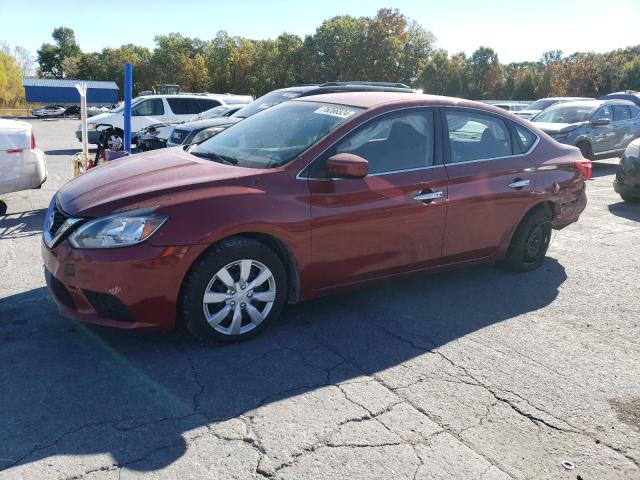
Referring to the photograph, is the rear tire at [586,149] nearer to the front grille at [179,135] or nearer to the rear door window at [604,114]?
the rear door window at [604,114]

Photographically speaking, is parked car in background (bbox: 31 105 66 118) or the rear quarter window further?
parked car in background (bbox: 31 105 66 118)

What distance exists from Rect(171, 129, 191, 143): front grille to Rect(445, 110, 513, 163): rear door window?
22.3 feet

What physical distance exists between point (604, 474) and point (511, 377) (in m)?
0.90

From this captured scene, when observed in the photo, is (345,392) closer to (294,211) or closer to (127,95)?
(294,211)

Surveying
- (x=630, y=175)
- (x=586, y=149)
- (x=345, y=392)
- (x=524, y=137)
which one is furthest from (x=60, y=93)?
(x=345, y=392)

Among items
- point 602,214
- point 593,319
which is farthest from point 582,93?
point 593,319

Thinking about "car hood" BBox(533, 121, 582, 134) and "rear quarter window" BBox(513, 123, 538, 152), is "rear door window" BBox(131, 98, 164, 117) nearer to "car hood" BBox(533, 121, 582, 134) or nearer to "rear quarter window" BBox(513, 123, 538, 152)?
"car hood" BBox(533, 121, 582, 134)

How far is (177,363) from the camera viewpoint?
11.6 feet

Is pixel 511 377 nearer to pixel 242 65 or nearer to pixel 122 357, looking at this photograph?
pixel 122 357

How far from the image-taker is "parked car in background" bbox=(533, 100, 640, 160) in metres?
12.9

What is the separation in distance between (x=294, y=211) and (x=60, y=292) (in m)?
1.60

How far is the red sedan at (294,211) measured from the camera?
347 cm

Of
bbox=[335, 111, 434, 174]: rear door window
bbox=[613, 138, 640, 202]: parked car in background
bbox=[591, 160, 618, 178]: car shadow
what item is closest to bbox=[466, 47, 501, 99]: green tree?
bbox=[591, 160, 618, 178]: car shadow

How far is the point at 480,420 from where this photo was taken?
3.08 metres
